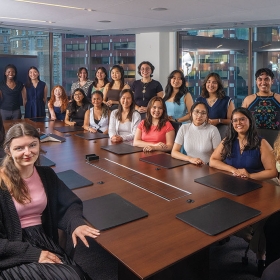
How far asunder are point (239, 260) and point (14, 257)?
1663mm

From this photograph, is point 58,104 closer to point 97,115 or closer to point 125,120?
point 97,115

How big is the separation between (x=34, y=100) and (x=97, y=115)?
163 centimetres

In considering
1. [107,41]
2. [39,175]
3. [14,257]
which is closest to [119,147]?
[39,175]

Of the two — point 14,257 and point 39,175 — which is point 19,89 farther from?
point 14,257

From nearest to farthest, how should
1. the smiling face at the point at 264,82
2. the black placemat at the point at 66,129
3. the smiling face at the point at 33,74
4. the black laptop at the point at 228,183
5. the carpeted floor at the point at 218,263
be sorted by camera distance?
the black laptop at the point at 228,183 < the carpeted floor at the point at 218,263 < the smiling face at the point at 264,82 < the black placemat at the point at 66,129 < the smiling face at the point at 33,74

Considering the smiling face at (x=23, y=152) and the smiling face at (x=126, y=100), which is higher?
the smiling face at (x=126, y=100)

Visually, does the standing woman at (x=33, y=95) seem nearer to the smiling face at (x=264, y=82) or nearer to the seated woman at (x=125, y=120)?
the seated woman at (x=125, y=120)

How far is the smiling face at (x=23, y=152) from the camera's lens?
1.76m

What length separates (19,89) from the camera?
5.34 m

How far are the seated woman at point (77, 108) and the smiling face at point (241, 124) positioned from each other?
255cm

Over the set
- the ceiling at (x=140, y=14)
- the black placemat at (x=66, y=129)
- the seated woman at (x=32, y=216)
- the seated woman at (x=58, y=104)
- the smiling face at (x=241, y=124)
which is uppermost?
the ceiling at (x=140, y=14)

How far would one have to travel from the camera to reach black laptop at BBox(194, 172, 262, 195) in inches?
79.8

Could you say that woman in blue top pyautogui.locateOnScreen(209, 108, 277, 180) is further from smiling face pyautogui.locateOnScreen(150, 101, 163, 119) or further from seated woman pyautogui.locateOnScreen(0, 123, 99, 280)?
seated woman pyautogui.locateOnScreen(0, 123, 99, 280)

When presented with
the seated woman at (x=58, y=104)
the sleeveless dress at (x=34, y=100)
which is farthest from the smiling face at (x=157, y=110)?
the sleeveless dress at (x=34, y=100)
